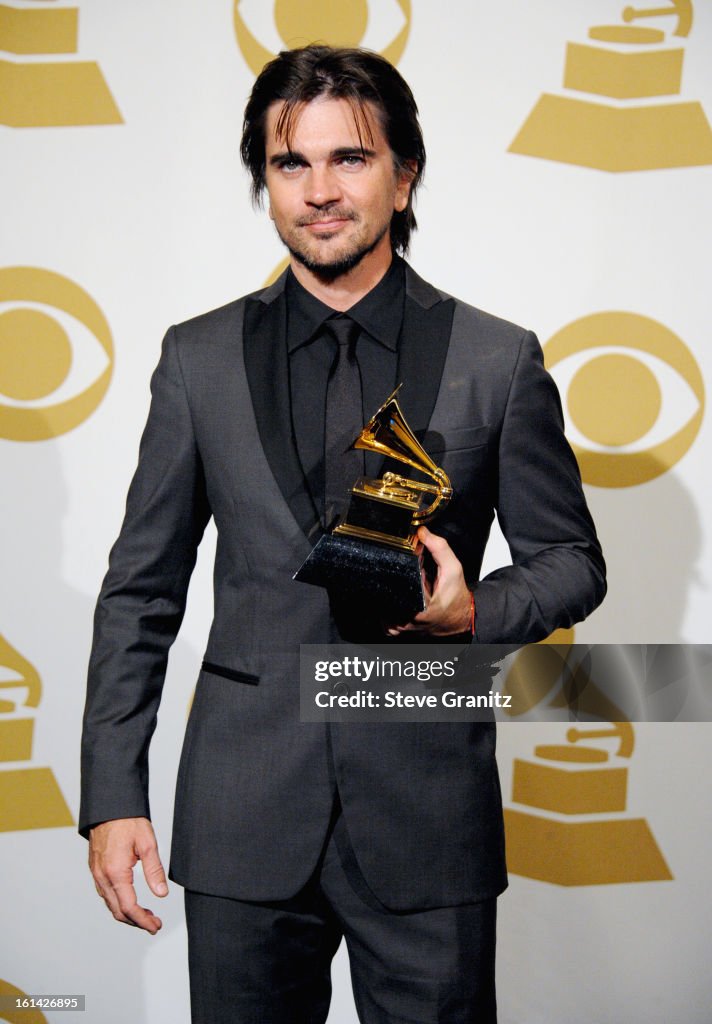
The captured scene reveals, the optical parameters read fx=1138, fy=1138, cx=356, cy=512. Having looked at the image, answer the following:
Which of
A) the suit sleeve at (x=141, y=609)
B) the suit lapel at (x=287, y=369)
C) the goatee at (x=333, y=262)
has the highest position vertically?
the goatee at (x=333, y=262)

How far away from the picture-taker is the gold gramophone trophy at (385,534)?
1340 mm

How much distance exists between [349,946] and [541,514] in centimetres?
66

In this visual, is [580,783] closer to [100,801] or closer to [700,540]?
[700,540]

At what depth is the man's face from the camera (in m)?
1.62

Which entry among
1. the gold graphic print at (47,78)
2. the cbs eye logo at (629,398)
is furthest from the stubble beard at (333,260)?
the gold graphic print at (47,78)

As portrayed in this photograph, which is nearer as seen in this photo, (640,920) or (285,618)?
(285,618)

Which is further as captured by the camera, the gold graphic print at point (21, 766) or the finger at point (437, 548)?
the gold graphic print at point (21, 766)

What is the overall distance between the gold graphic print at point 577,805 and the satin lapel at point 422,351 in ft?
4.11

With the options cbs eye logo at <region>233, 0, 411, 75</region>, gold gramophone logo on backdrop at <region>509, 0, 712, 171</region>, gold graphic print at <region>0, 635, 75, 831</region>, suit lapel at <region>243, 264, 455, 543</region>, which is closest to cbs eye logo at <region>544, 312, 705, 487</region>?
gold gramophone logo on backdrop at <region>509, 0, 712, 171</region>

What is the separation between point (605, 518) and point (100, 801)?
146cm

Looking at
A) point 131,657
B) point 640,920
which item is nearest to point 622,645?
point 640,920

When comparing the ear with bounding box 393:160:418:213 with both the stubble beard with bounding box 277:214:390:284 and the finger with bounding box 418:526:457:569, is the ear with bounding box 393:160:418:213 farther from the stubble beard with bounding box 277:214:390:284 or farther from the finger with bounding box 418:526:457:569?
the finger with bounding box 418:526:457:569

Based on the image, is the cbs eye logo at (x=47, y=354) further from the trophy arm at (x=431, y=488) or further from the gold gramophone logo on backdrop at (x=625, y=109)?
the trophy arm at (x=431, y=488)

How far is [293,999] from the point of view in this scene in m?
1.58
